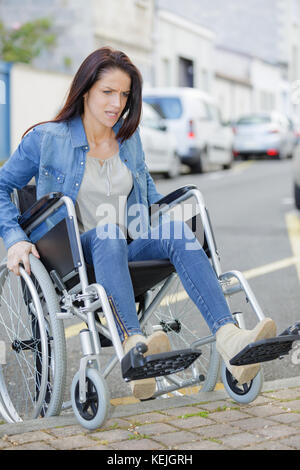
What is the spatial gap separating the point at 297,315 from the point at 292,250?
10.8 feet

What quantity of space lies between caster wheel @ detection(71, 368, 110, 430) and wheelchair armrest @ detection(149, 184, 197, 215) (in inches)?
39.8

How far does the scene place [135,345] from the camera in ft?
11.4

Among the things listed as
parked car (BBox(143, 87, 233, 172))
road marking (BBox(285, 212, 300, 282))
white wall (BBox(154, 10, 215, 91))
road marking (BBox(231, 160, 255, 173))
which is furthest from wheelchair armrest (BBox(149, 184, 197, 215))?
white wall (BBox(154, 10, 215, 91))

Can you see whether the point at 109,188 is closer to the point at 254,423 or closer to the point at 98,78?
the point at 98,78

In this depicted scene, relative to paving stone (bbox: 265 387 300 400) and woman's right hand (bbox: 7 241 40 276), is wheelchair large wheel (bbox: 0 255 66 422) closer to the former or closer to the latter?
woman's right hand (bbox: 7 241 40 276)

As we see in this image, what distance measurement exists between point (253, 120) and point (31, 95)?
8.12 meters

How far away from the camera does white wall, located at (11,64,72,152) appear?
67.4 ft

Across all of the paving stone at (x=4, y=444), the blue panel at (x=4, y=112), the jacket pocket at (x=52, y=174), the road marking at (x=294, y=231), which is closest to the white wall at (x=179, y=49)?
the blue panel at (x=4, y=112)

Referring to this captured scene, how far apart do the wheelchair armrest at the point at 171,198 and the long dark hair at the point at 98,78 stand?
0.32 metres

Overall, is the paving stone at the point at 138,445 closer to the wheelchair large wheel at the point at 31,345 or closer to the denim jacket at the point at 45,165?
the wheelchair large wheel at the point at 31,345

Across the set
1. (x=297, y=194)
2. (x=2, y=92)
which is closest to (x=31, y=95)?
(x=2, y=92)

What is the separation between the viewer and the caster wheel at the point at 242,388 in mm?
3688
